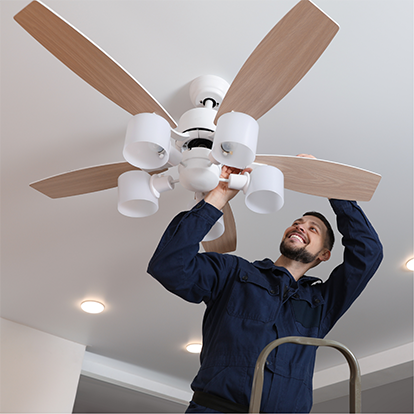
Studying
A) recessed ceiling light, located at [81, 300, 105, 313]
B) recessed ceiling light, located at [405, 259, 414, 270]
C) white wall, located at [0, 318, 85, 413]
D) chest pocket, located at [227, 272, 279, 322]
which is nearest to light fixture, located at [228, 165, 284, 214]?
chest pocket, located at [227, 272, 279, 322]

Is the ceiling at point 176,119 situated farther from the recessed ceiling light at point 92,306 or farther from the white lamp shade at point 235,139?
the white lamp shade at point 235,139

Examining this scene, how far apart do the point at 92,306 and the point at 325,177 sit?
2.06 m

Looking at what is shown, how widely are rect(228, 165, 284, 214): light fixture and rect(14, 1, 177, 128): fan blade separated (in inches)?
10.1

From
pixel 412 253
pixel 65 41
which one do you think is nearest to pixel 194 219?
pixel 65 41

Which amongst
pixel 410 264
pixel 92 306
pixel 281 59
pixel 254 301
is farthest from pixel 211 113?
pixel 92 306

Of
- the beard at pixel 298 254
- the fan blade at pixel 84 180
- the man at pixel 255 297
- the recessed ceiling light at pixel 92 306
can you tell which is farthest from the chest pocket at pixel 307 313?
the recessed ceiling light at pixel 92 306

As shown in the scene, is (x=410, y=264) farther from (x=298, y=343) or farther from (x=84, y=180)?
(x=298, y=343)

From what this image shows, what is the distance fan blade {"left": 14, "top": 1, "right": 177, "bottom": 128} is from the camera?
3.20ft

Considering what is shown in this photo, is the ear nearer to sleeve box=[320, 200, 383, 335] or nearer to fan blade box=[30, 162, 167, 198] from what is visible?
sleeve box=[320, 200, 383, 335]

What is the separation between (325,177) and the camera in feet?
4.33

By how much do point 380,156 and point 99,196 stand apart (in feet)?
3.77

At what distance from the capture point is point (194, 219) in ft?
3.99

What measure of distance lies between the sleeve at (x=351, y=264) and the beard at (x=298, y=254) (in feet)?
0.31

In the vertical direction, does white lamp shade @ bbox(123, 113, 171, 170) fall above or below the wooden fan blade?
below
